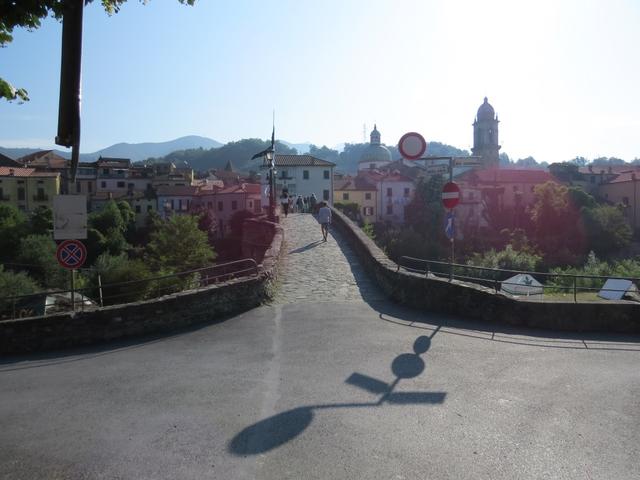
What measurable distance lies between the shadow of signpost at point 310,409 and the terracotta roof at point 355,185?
70.7 m

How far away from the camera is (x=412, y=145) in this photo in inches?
341

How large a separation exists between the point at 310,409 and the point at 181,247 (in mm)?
34129

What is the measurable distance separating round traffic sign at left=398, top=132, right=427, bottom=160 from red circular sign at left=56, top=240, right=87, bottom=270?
5.38m

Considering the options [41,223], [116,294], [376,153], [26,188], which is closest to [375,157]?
[376,153]

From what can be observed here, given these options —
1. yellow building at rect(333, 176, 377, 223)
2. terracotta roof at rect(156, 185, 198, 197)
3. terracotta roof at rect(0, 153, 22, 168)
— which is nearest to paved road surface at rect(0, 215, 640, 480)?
yellow building at rect(333, 176, 377, 223)

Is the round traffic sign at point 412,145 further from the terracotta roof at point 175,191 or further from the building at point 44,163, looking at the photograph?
the building at point 44,163

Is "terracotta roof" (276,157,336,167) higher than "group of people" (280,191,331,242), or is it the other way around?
"terracotta roof" (276,157,336,167)

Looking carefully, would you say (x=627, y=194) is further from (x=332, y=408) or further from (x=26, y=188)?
(x=332, y=408)

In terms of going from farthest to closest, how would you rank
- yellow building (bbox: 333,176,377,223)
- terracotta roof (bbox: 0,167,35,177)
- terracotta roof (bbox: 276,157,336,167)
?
yellow building (bbox: 333,176,377,223) → terracotta roof (bbox: 276,157,336,167) → terracotta roof (bbox: 0,167,35,177)

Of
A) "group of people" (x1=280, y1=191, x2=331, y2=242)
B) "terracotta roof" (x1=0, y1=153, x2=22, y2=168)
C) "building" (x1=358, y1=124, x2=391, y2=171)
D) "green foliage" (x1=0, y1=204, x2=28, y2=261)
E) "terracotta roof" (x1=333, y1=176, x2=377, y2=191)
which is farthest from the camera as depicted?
"building" (x1=358, y1=124, x2=391, y2=171)

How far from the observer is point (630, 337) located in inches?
304

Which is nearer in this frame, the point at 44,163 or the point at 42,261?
the point at 42,261

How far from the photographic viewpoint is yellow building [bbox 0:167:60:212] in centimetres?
6825

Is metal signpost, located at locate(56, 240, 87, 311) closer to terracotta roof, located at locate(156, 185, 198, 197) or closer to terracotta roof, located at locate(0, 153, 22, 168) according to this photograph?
terracotta roof, located at locate(156, 185, 198, 197)
